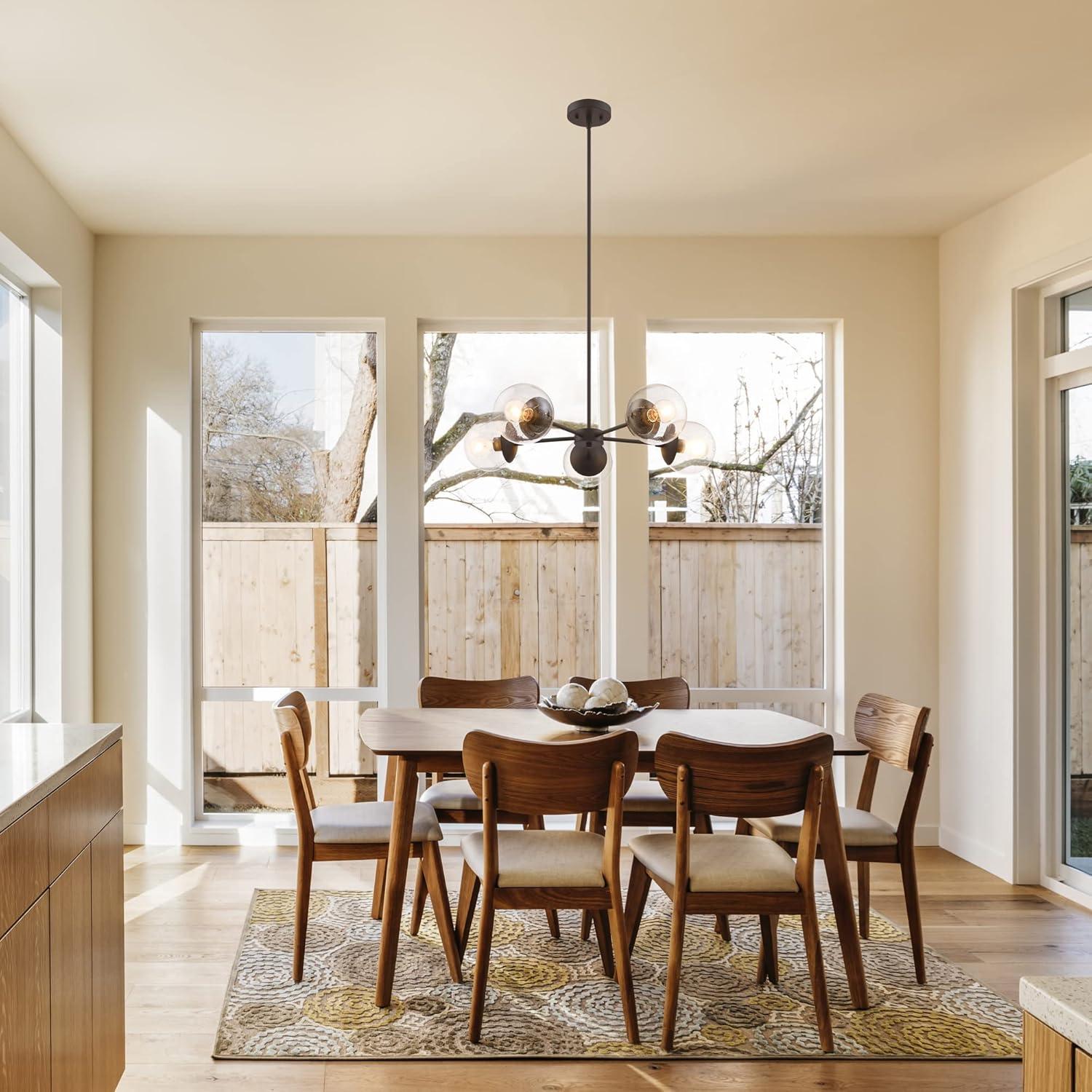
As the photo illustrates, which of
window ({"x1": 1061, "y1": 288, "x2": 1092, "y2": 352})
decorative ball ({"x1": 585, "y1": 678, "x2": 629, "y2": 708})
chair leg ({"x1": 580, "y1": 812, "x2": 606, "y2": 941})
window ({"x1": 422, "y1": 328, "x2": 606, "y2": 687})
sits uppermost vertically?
window ({"x1": 1061, "y1": 288, "x2": 1092, "y2": 352})

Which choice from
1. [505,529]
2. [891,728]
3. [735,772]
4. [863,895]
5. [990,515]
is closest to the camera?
[735,772]

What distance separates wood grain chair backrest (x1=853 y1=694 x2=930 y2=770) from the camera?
9.60 feet

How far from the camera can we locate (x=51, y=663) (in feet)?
12.6

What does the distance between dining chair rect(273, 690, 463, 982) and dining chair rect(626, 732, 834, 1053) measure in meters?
0.69

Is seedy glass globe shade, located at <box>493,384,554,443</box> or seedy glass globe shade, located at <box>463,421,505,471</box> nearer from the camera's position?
seedy glass globe shade, located at <box>493,384,554,443</box>

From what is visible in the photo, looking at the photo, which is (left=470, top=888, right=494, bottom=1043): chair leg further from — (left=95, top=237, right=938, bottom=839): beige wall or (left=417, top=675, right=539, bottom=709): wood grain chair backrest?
(left=95, top=237, right=938, bottom=839): beige wall

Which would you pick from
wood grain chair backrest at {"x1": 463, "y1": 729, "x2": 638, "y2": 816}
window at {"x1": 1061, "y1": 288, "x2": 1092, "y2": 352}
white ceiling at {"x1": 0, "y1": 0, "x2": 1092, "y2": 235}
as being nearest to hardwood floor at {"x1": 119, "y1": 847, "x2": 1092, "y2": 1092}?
wood grain chair backrest at {"x1": 463, "y1": 729, "x2": 638, "y2": 816}

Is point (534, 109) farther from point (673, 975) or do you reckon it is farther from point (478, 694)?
point (673, 975)

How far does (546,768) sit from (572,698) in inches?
22.6

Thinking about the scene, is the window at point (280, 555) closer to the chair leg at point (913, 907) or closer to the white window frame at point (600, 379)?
the white window frame at point (600, 379)

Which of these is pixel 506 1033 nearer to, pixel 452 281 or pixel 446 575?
pixel 446 575

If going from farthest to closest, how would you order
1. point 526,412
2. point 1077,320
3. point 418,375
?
1. point 418,375
2. point 1077,320
3. point 526,412

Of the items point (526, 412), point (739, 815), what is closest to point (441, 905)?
point (739, 815)

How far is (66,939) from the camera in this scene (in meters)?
1.82
